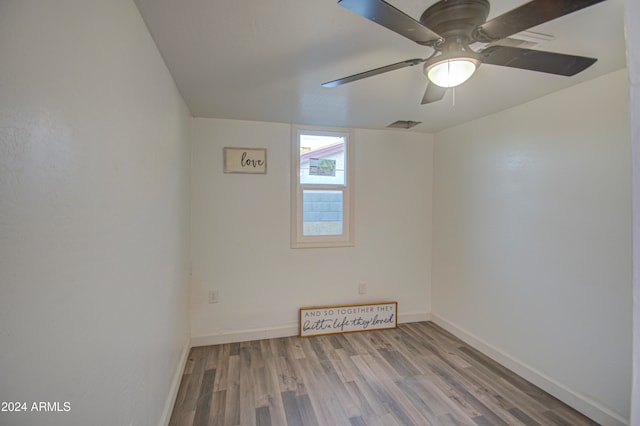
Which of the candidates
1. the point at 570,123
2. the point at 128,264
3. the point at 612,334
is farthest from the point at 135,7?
the point at 612,334

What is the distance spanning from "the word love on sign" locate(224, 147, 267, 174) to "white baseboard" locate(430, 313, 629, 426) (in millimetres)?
2707

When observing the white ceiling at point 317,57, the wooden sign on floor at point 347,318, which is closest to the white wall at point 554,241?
the white ceiling at point 317,57

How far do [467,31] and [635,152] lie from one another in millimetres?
1091

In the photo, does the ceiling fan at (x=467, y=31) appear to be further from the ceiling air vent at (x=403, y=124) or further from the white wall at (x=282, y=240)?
the white wall at (x=282, y=240)

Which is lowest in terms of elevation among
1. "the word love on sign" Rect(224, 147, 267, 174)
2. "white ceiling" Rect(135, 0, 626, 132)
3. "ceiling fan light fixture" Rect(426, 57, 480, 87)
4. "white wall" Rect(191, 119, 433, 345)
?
"white wall" Rect(191, 119, 433, 345)

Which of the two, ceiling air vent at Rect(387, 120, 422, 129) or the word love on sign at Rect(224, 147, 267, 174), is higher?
ceiling air vent at Rect(387, 120, 422, 129)

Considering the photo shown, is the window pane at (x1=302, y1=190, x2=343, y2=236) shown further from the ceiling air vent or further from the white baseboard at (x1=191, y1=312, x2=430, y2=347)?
the white baseboard at (x1=191, y1=312, x2=430, y2=347)

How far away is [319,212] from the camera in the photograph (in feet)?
10.3

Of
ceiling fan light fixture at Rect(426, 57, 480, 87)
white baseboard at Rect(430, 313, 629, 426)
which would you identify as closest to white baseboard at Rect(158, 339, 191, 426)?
ceiling fan light fixture at Rect(426, 57, 480, 87)

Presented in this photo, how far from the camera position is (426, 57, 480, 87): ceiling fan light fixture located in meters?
1.19

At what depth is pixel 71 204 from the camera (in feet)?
2.46

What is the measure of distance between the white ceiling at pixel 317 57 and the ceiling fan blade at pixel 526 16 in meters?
0.19

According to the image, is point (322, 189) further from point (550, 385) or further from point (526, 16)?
point (550, 385)

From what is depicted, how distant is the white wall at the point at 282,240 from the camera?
110 inches
